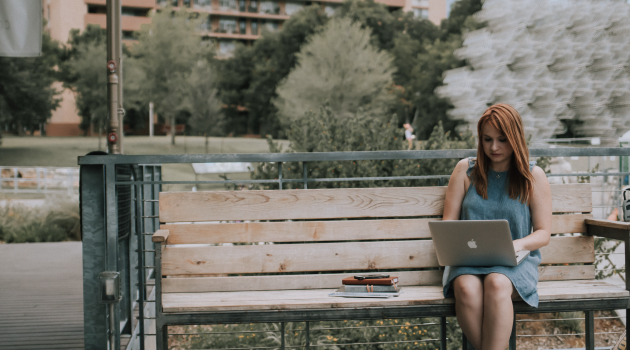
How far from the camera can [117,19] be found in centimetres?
948

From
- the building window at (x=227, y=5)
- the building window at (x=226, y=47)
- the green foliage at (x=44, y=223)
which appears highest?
the building window at (x=227, y=5)

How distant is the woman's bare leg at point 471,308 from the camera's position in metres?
2.55

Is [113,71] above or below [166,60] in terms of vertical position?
below

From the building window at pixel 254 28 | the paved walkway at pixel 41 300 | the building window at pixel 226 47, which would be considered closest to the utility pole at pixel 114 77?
the paved walkway at pixel 41 300

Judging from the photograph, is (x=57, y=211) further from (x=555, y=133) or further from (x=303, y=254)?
(x=555, y=133)

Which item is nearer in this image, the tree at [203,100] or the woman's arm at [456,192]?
the woman's arm at [456,192]

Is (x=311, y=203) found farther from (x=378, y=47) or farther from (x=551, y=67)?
(x=378, y=47)

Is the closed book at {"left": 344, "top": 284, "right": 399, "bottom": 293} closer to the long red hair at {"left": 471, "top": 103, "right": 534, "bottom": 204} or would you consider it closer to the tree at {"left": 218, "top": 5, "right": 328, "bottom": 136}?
the long red hair at {"left": 471, "top": 103, "right": 534, "bottom": 204}

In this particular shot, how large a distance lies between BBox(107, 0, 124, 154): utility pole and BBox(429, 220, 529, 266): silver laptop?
789 cm

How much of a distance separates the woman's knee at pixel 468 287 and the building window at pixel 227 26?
45.8m

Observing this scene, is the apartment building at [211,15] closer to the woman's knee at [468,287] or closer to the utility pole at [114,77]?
the utility pole at [114,77]

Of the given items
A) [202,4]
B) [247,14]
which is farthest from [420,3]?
[202,4]

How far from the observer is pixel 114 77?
9.30 metres

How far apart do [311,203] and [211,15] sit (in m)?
45.9
